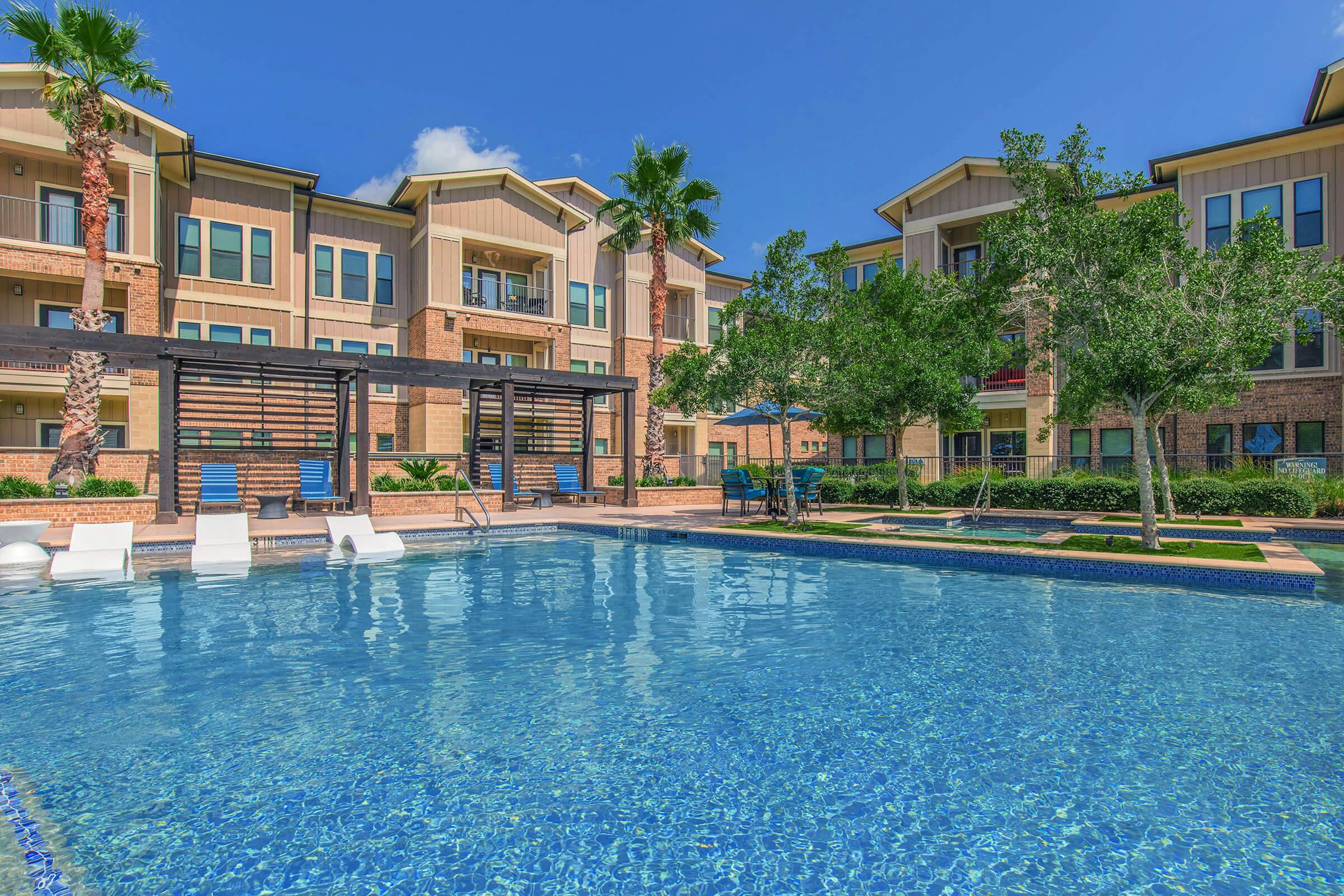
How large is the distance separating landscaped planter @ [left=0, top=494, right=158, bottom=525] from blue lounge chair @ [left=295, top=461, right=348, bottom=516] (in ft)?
9.56

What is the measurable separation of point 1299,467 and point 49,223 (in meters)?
31.8

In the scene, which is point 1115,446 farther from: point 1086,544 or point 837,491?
point 1086,544

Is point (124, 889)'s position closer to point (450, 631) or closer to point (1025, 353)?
point (450, 631)

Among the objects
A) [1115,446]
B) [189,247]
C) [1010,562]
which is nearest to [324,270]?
[189,247]

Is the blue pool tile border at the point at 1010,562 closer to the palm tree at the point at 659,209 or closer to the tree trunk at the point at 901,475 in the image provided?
the tree trunk at the point at 901,475

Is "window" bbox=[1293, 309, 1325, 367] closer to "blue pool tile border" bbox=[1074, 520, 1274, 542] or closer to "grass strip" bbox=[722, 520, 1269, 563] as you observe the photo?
"blue pool tile border" bbox=[1074, 520, 1274, 542]

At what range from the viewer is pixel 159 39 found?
1530cm

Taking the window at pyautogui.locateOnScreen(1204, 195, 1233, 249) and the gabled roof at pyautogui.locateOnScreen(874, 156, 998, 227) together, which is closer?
the window at pyautogui.locateOnScreen(1204, 195, 1233, 249)

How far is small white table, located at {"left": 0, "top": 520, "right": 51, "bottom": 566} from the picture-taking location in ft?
31.4

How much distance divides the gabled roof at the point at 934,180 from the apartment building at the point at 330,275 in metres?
7.86

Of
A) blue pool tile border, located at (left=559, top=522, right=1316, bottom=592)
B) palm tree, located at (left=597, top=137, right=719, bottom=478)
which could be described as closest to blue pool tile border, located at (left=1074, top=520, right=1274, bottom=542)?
blue pool tile border, located at (left=559, top=522, right=1316, bottom=592)

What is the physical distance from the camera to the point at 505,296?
26141mm

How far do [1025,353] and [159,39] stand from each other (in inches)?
749

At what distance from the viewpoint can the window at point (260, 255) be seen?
72.0 ft
